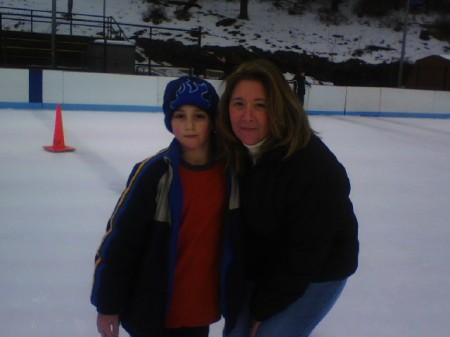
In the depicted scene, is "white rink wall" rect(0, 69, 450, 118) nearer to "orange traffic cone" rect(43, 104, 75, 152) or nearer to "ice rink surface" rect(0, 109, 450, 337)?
"ice rink surface" rect(0, 109, 450, 337)

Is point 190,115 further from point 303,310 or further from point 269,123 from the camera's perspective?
point 303,310

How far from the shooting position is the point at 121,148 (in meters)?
6.38

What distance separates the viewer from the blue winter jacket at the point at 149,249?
4.34 ft

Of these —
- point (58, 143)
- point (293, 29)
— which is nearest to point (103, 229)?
point (58, 143)

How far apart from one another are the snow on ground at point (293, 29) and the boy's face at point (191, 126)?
75.8 feet

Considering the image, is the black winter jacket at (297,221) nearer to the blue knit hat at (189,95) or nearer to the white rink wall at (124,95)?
the blue knit hat at (189,95)

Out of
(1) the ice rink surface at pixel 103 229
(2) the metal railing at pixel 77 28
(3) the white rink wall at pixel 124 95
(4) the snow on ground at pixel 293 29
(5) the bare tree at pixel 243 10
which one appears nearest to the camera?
(1) the ice rink surface at pixel 103 229

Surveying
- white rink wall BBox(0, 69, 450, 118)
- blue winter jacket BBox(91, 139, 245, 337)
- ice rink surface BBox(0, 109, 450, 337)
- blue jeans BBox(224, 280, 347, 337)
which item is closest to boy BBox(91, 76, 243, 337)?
blue winter jacket BBox(91, 139, 245, 337)

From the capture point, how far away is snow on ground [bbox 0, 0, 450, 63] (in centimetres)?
2503

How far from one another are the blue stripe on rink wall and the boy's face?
9.96 m

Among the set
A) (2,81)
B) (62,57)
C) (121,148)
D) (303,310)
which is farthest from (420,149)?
(62,57)

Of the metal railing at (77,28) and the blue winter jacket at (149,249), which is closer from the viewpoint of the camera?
the blue winter jacket at (149,249)

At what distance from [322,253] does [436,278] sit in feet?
5.93

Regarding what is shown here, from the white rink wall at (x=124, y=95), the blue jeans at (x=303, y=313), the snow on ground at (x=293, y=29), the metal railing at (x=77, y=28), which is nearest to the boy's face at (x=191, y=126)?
the blue jeans at (x=303, y=313)
